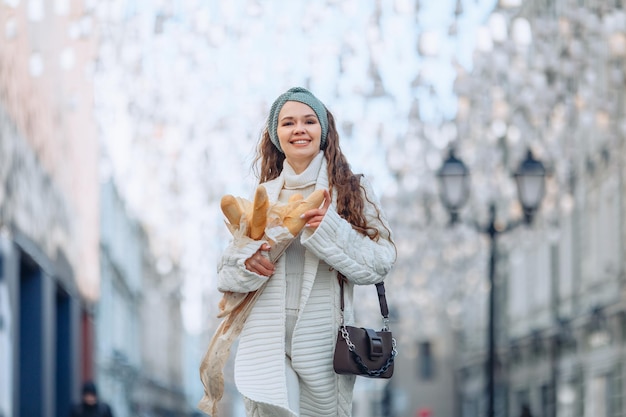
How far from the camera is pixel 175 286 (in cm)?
7012

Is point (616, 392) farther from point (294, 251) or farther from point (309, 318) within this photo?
point (309, 318)

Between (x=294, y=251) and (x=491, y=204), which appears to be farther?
(x=491, y=204)

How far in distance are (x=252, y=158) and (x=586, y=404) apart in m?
30.7

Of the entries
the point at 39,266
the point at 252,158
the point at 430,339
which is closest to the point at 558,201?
the point at 39,266

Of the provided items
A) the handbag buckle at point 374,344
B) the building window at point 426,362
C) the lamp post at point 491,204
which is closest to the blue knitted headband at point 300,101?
the handbag buckle at point 374,344

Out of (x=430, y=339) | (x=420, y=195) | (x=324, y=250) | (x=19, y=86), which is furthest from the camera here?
(x=430, y=339)

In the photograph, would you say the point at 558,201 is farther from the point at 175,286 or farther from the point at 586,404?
the point at 175,286

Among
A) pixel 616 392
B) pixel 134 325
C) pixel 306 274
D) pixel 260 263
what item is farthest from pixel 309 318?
pixel 134 325

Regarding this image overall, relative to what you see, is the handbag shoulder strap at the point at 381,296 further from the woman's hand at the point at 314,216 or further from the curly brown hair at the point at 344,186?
the woman's hand at the point at 314,216

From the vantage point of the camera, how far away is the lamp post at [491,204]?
18516 mm

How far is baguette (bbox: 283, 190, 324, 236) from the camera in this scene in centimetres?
555

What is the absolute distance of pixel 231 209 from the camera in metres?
5.55

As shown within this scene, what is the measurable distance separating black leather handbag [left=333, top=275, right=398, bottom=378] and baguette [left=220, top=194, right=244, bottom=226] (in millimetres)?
488

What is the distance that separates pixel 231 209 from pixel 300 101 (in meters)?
0.56
